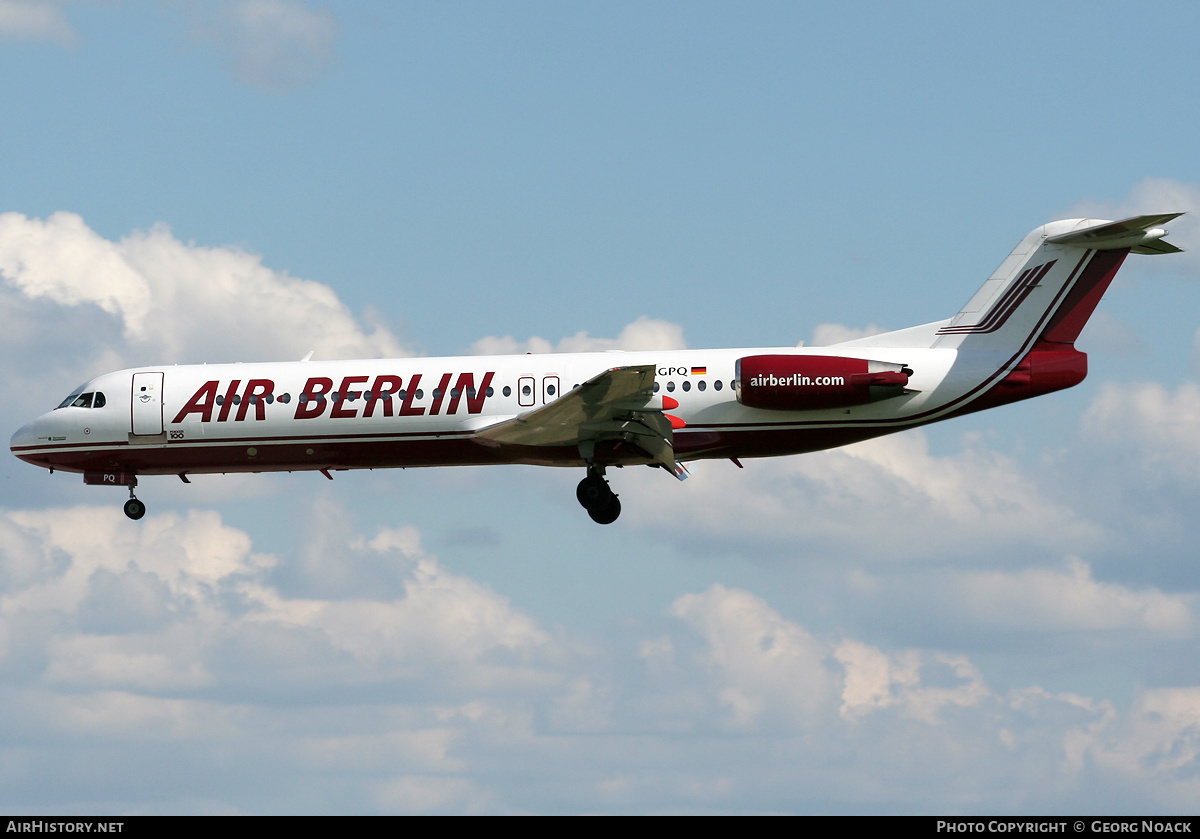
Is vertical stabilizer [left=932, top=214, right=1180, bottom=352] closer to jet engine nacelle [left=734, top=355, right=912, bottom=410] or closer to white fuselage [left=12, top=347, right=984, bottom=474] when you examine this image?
white fuselage [left=12, top=347, right=984, bottom=474]

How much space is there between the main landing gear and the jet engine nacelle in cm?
388

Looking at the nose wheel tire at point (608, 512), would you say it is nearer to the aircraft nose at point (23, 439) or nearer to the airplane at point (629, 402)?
the airplane at point (629, 402)

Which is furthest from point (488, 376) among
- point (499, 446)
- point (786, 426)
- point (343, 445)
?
point (786, 426)

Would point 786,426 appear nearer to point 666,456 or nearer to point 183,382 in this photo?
point 666,456

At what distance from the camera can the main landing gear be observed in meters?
33.2

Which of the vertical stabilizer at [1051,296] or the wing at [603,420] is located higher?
the vertical stabilizer at [1051,296]

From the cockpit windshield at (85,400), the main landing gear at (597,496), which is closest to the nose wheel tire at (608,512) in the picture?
the main landing gear at (597,496)

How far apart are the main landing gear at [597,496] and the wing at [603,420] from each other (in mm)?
1040

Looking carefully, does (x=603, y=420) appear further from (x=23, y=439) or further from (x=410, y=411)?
(x=23, y=439)

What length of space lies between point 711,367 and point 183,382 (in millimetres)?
12654

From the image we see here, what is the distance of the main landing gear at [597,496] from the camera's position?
33219 millimetres

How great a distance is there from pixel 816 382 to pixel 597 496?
5.78 metres

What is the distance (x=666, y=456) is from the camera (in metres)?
32.3
